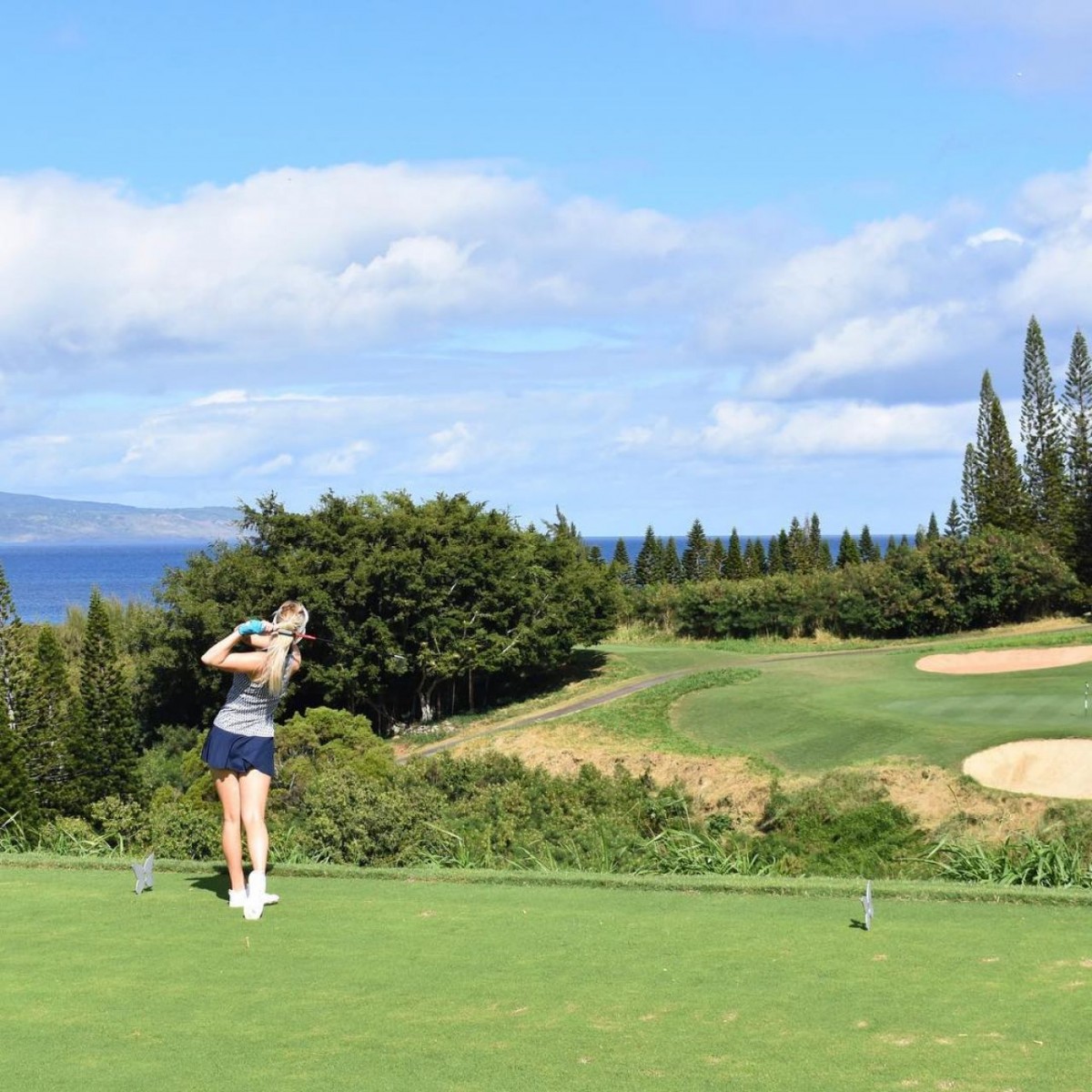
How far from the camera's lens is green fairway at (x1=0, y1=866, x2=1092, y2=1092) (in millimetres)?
4371

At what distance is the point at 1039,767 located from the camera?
72.1 feet

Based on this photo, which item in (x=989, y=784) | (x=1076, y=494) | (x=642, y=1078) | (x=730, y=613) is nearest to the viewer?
(x=642, y=1078)

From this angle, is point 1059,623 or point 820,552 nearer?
point 1059,623

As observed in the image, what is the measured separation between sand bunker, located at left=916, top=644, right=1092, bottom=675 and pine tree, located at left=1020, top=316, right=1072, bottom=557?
3084 centimetres

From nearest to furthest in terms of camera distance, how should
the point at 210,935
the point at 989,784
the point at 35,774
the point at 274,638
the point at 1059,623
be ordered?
1. the point at 210,935
2. the point at 274,638
3. the point at 989,784
4. the point at 35,774
5. the point at 1059,623

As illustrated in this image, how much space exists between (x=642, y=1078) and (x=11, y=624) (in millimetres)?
32155

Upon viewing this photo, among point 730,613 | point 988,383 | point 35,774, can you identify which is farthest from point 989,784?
point 988,383

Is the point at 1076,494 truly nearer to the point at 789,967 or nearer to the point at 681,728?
the point at 681,728

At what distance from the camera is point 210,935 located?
6.54 m

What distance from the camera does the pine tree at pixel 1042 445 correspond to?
67688 mm

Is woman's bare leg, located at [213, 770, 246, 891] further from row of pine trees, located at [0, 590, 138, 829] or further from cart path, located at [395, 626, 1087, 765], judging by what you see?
cart path, located at [395, 626, 1087, 765]

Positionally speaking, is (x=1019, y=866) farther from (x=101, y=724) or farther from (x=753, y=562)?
(x=753, y=562)

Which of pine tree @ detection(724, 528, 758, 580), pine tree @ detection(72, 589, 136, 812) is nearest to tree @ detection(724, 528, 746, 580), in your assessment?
pine tree @ detection(724, 528, 758, 580)

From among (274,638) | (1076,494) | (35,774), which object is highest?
(1076,494)
